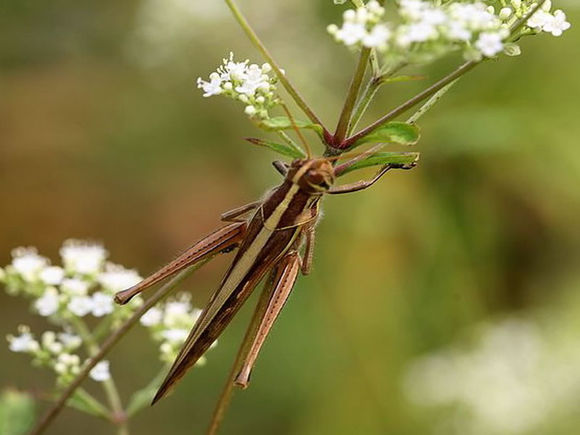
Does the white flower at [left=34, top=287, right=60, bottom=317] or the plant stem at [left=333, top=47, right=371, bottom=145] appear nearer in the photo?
the plant stem at [left=333, top=47, right=371, bottom=145]

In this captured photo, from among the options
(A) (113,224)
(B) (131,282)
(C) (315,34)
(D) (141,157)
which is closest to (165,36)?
(C) (315,34)

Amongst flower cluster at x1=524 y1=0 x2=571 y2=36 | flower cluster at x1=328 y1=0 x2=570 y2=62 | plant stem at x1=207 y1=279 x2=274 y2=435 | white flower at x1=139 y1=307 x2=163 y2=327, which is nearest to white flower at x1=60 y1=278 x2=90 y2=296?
white flower at x1=139 y1=307 x2=163 y2=327

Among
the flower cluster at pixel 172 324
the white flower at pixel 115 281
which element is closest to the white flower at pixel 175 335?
the flower cluster at pixel 172 324

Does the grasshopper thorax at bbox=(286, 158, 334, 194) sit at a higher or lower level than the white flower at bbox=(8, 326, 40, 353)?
lower

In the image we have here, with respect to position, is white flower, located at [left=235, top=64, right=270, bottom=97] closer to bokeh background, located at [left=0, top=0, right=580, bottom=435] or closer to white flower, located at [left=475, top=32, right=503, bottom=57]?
white flower, located at [left=475, top=32, right=503, bottom=57]

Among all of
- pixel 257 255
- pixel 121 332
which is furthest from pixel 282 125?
pixel 121 332

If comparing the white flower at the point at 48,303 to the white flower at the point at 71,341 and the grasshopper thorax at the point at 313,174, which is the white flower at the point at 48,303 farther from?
the grasshopper thorax at the point at 313,174

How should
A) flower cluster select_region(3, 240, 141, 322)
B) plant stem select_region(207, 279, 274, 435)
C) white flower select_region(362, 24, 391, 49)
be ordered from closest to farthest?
white flower select_region(362, 24, 391, 49) < plant stem select_region(207, 279, 274, 435) < flower cluster select_region(3, 240, 141, 322)
